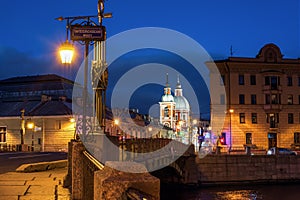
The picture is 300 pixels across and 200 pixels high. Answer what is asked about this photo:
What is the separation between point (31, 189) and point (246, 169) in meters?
32.2

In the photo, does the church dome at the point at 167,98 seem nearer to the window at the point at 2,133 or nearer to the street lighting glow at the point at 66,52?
the window at the point at 2,133

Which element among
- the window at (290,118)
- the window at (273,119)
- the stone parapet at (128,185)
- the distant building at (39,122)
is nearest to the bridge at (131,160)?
the stone parapet at (128,185)

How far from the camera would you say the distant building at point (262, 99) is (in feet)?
203

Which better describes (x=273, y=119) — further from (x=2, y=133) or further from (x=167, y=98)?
(x=167, y=98)

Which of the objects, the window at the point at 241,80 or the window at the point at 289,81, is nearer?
the window at the point at 241,80

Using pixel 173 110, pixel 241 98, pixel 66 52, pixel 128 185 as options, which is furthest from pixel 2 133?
pixel 173 110

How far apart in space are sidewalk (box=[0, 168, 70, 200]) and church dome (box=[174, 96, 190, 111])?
132m

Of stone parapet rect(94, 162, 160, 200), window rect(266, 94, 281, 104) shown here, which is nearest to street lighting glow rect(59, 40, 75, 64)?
stone parapet rect(94, 162, 160, 200)

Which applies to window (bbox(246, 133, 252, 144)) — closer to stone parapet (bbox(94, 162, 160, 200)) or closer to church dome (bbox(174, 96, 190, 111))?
stone parapet (bbox(94, 162, 160, 200))

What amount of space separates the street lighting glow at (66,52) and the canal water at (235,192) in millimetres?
20806

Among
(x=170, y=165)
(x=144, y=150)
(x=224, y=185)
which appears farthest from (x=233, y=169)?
(x=144, y=150)

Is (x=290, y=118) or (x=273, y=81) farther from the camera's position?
(x=273, y=81)

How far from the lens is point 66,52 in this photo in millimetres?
13953

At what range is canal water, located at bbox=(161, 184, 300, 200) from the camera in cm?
3242
